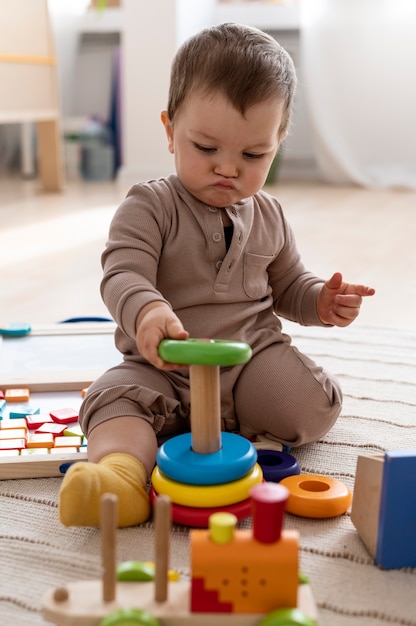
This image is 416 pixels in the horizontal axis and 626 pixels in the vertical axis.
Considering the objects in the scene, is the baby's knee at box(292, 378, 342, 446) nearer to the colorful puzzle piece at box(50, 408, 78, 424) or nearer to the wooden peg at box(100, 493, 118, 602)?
the colorful puzzle piece at box(50, 408, 78, 424)

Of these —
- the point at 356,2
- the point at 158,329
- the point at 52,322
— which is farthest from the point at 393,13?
the point at 158,329

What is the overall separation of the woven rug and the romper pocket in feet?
0.61

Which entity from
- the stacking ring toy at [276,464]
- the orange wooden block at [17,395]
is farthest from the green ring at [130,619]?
the orange wooden block at [17,395]

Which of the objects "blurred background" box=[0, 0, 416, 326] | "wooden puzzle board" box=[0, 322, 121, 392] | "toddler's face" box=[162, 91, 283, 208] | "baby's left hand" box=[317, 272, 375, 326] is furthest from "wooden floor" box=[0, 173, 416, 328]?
Answer: "toddler's face" box=[162, 91, 283, 208]

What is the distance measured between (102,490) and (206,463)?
0.30 feet

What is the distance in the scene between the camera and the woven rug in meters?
0.59

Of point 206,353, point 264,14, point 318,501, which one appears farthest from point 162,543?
point 264,14

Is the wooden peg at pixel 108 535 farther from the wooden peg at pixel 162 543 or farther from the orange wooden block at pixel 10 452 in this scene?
the orange wooden block at pixel 10 452

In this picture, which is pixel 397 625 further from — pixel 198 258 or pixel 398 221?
pixel 398 221

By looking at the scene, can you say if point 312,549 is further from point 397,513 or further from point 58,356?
point 58,356

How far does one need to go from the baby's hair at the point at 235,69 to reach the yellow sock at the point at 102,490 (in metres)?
0.37

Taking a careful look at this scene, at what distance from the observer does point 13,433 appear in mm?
887

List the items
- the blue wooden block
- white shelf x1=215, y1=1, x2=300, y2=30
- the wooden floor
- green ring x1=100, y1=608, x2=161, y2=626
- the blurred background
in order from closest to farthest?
1. green ring x1=100, y1=608, x2=161, y2=626
2. the blue wooden block
3. the wooden floor
4. the blurred background
5. white shelf x1=215, y1=1, x2=300, y2=30

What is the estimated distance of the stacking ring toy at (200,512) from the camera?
67 cm
